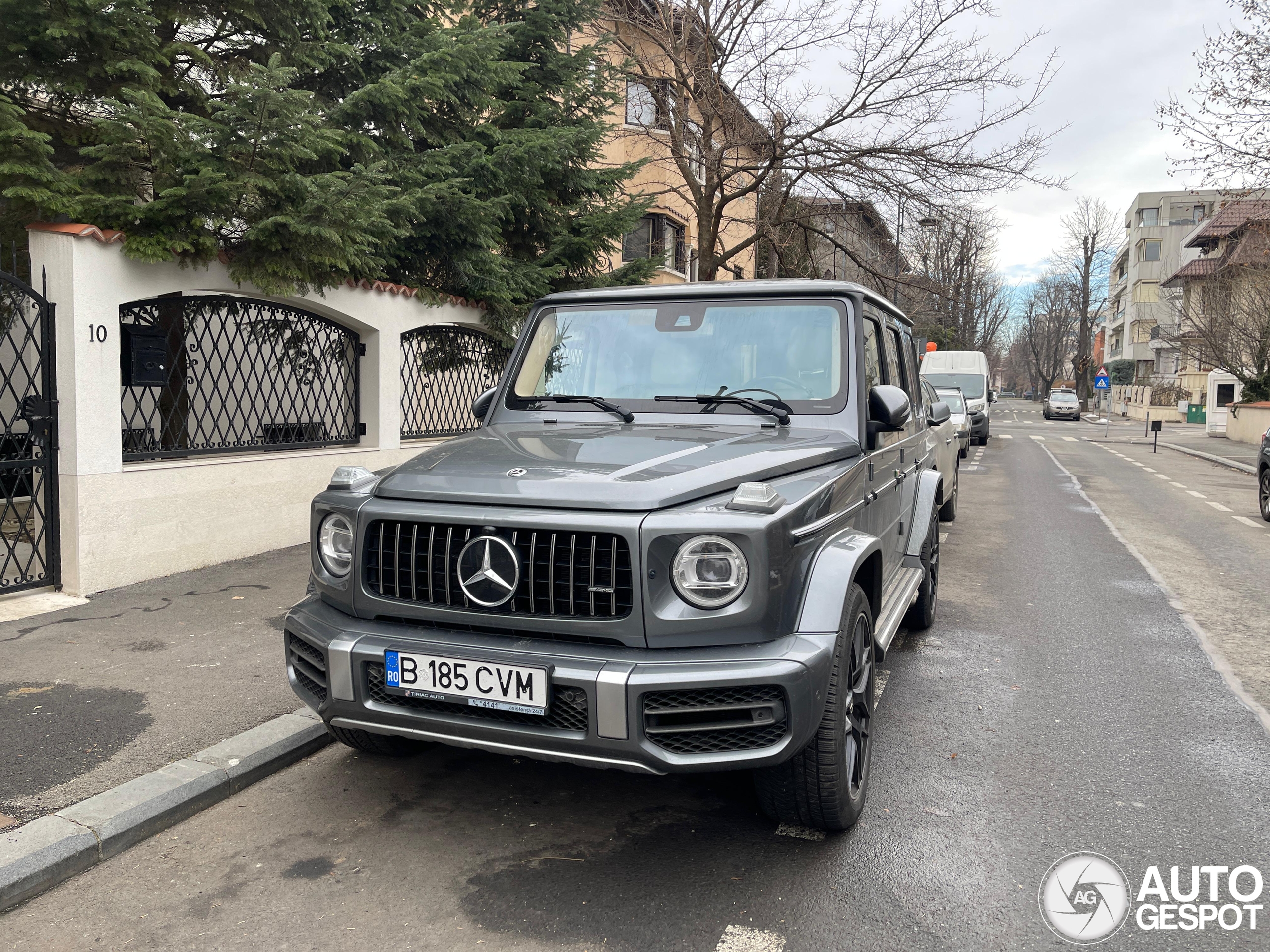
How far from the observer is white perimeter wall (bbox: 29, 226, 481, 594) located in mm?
6164

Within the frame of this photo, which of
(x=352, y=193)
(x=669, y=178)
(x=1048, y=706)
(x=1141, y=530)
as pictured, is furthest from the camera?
(x=669, y=178)

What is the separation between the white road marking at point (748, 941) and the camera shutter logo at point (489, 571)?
1188mm

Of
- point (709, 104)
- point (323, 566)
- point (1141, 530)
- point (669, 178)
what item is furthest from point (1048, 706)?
point (669, 178)

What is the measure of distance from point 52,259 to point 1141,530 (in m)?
11.1

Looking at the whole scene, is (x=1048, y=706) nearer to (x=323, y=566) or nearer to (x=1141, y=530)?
(x=323, y=566)

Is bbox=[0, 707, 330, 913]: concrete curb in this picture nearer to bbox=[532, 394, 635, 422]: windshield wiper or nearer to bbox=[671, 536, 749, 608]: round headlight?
bbox=[532, 394, 635, 422]: windshield wiper

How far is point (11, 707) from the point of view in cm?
435

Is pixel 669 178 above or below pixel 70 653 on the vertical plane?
above

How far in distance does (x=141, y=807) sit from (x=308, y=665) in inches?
33.9

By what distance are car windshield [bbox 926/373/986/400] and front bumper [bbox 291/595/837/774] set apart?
24.8 m

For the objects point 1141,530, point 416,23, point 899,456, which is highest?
point 416,23

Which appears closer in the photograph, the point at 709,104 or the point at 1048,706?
the point at 1048,706

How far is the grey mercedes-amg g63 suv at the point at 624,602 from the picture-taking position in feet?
9.12

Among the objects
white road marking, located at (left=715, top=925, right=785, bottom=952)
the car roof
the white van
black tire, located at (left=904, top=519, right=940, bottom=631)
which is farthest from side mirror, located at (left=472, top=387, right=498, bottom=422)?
the white van
